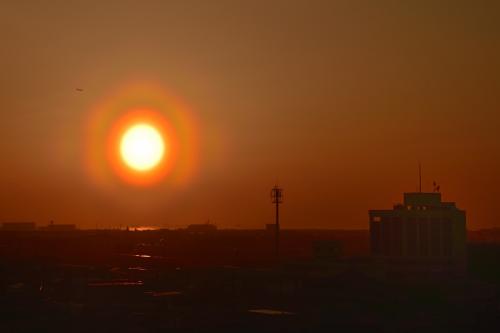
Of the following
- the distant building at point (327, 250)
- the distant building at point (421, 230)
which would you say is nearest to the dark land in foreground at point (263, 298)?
the distant building at point (327, 250)

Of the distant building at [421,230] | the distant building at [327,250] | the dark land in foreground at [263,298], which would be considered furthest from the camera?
the distant building at [327,250]

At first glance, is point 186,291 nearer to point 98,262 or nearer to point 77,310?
point 77,310

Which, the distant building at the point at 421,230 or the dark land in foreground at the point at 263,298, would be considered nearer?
the dark land in foreground at the point at 263,298

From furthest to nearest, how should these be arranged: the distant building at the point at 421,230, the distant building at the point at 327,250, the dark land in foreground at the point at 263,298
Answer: the distant building at the point at 327,250, the distant building at the point at 421,230, the dark land in foreground at the point at 263,298

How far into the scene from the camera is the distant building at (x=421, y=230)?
108 metres

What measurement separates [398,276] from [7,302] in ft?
156

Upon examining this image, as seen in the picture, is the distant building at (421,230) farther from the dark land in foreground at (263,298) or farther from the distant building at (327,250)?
the distant building at (327,250)

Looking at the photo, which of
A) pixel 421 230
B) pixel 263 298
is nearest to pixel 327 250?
pixel 421 230

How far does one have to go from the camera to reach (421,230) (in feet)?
362

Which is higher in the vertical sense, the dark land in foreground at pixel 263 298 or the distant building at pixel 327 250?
the distant building at pixel 327 250

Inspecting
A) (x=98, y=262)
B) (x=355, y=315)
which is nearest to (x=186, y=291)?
(x=355, y=315)

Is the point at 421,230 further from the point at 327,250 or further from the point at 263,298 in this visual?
the point at 263,298

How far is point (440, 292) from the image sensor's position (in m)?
80.2

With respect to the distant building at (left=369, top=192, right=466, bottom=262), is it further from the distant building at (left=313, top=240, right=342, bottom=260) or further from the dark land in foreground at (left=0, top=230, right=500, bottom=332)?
the distant building at (left=313, top=240, right=342, bottom=260)
